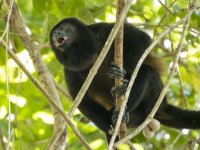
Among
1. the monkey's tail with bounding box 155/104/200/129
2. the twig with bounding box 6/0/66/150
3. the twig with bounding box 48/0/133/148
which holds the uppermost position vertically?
the twig with bounding box 48/0/133/148

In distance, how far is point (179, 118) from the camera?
4004mm

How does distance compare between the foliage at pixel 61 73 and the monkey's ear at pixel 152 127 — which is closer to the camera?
the foliage at pixel 61 73

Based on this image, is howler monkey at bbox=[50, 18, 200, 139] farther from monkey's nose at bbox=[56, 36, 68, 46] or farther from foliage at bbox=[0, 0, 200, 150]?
foliage at bbox=[0, 0, 200, 150]

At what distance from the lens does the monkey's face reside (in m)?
3.55

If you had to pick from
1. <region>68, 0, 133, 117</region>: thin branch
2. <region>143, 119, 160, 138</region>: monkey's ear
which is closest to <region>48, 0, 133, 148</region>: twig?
<region>68, 0, 133, 117</region>: thin branch

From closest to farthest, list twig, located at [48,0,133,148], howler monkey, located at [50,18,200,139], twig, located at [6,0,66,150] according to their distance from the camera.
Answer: twig, located at [48,0,133,148] < twig, located at [6,0,66,150] < howler monkey, located at [50,18,200,139]

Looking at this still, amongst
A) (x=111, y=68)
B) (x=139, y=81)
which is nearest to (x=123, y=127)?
(x=111, y=68)

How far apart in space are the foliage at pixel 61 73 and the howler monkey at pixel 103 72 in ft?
0.39

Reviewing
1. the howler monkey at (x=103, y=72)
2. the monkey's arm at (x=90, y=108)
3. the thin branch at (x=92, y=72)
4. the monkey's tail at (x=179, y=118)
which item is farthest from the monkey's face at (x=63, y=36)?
the thin branch at (x=92, y=72)

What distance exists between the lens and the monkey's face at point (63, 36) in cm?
355

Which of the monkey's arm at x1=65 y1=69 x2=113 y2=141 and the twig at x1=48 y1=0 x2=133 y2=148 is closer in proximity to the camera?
the twig at x1=48 y1=0 x2=133 y2=148

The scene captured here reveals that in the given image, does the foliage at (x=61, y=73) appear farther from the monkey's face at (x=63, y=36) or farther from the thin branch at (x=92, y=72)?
the thin branch at (x=92, y=72)

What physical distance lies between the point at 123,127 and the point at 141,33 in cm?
104

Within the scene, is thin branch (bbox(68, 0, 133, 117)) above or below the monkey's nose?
above
